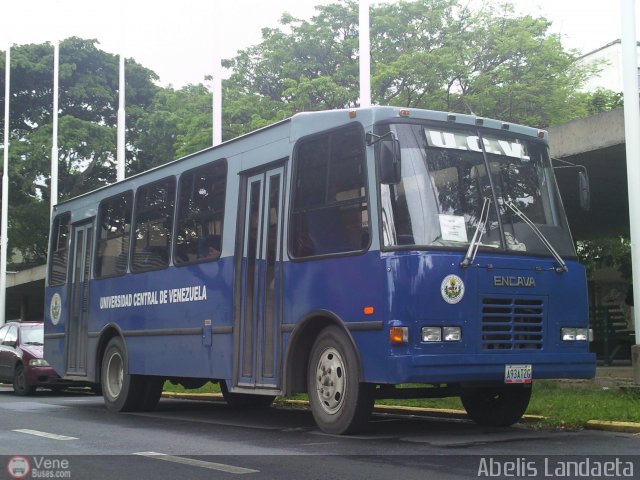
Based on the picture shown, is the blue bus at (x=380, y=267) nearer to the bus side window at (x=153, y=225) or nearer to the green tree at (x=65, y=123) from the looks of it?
the bus side window at (x=153, y=225)

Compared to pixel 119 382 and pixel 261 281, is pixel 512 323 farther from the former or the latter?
pixel 119 382

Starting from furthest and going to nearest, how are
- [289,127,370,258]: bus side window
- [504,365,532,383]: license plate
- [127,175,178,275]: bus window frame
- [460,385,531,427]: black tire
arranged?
1. [127,175,178,275]: bus window frame
2. [460,385,531,427]: black tire
3. [289,127,370,258]: bus side window
4. [504,365,532,383]: license plate

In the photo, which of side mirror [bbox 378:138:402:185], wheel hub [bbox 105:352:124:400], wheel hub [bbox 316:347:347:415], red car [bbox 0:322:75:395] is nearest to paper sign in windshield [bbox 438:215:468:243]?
side mirror [bbox 378:138:402:185]

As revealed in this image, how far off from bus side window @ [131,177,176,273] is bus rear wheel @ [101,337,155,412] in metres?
1.34

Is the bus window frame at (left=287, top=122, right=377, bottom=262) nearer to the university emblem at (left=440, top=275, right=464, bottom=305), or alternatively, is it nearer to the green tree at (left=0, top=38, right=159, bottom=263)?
the university emblem at (left=440, top=275, right=464, bottom=305)

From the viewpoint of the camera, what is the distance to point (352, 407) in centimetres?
928

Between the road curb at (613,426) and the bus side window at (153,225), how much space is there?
5891 mm

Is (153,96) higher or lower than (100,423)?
higher

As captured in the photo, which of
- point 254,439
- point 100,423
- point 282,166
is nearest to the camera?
point 254,439

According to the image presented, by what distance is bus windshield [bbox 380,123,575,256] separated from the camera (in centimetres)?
913

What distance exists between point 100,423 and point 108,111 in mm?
35121

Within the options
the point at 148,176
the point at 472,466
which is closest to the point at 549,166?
the point at 472,466

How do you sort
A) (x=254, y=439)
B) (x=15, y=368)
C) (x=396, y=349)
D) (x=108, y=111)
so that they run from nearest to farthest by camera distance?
(x=396, y=349) → (x=254, y=439) → (x=15, y=368) → (x=108, y=111)

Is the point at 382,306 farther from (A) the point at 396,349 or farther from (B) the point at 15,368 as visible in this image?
(B) the point at 15,368
